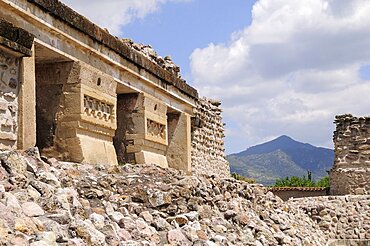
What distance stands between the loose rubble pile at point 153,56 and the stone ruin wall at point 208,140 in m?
1.50

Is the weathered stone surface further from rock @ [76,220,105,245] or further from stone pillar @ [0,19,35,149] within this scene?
stone pillar @ [0,19,35,149]

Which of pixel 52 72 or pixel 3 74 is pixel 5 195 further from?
pixel 52 72

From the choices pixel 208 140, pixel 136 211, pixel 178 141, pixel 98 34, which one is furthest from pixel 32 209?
pixel 208 140

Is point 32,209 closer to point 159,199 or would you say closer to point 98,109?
point 159,199

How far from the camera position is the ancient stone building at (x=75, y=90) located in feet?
22.6

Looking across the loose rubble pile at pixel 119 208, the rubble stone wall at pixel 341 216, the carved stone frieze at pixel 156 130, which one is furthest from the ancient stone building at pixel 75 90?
the rubble stone wall at pixel 341 216

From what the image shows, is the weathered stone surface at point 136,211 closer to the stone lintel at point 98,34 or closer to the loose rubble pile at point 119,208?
the loose rubble pile at point 119,208

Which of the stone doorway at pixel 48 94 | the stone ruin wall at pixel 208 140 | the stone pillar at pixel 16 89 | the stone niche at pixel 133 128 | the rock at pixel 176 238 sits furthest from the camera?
the stone ruin wall at pixel 208 140

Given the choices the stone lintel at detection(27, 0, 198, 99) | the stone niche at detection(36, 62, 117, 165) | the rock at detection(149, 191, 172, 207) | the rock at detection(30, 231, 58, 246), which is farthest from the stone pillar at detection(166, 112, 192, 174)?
the rock at detection(30, 231, 58, 246)

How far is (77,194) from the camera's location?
5.91 metres

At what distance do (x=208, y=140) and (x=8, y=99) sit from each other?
9526 mm

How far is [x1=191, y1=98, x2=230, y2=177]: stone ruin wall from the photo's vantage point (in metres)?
14.8

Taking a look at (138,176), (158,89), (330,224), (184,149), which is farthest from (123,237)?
(330,224)

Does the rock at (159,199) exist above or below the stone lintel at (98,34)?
below
